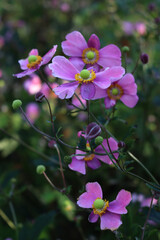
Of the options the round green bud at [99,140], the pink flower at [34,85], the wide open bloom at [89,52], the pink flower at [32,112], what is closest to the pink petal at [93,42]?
the wide open bloom at [89,52]

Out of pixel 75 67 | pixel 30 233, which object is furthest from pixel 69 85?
pixel 30 233

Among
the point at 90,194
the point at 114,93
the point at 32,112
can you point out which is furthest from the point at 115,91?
the point at 32,112

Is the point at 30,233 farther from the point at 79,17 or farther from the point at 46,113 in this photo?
the point at 79,17

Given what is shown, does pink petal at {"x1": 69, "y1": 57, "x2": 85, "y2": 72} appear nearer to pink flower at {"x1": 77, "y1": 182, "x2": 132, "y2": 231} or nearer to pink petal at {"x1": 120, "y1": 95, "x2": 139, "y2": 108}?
pink petal at {"x1": 120, "y1": 95, "x2": 139, "y2": 108}

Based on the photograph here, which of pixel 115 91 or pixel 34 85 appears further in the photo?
pixel 34 85

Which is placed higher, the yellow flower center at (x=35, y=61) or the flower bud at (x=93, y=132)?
the yellow flower center at (x=35, y=61)

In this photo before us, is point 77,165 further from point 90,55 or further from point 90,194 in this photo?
point 90,55

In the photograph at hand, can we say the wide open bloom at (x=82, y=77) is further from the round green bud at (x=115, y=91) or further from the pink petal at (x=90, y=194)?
the pink petal at (x=90, y=194)
